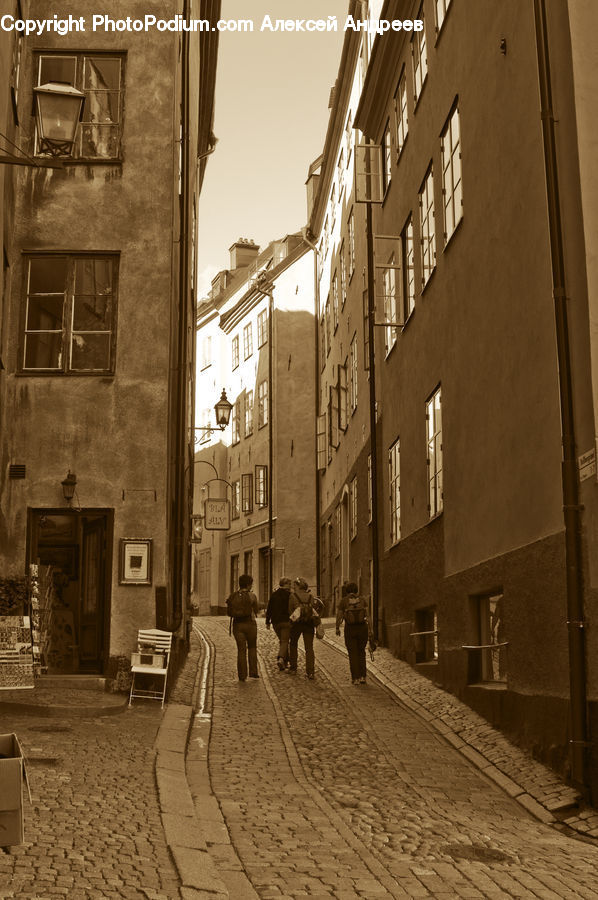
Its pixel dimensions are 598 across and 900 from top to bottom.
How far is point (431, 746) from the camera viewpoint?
1180 centimetres

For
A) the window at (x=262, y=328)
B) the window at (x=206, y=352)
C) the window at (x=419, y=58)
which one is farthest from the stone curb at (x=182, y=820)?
the window at (x=206, y=352)

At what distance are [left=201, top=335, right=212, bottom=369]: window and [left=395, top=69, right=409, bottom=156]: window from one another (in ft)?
104

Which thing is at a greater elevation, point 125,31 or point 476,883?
point 125,31

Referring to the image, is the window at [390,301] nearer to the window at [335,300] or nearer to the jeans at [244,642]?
the jeans at [244,642]

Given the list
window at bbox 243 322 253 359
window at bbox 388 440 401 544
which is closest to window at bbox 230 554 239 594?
window at bbox 243 322 253 359

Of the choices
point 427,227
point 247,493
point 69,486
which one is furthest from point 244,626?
point 247,493

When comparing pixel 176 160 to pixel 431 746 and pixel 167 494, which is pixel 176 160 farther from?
pixel 431 746

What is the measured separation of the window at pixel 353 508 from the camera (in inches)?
1057

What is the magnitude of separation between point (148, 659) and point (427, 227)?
298 inches

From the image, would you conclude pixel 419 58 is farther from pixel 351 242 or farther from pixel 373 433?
pixel 351 242

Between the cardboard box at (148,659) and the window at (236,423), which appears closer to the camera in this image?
the cardboard box at (148,659)

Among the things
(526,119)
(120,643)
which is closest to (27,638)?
(120,643)

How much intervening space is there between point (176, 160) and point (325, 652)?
933 cm

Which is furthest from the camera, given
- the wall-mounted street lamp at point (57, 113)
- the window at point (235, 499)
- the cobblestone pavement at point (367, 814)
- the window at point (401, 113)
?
the window at point (235, 499)
